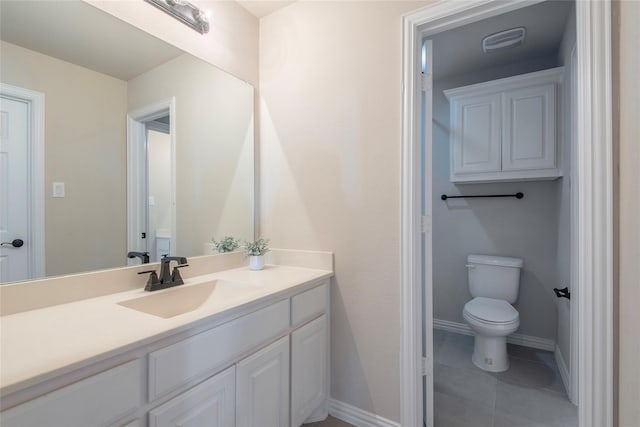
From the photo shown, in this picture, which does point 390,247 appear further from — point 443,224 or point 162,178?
point 443,224

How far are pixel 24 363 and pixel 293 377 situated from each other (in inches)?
39.1

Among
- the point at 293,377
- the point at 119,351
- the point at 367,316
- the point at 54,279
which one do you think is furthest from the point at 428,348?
the point at 54,279

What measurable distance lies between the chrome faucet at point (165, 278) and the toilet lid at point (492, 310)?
2.08 m

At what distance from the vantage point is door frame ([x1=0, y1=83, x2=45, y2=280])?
1030 mm

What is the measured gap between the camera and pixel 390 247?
152cm

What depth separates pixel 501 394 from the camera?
1918 mm

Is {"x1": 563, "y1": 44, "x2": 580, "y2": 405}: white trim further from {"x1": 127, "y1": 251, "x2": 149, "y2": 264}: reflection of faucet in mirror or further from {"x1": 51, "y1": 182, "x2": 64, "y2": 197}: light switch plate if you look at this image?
{"x1": 51, "y1": 182, "x2": 64, "y2": 197}: light switch plate

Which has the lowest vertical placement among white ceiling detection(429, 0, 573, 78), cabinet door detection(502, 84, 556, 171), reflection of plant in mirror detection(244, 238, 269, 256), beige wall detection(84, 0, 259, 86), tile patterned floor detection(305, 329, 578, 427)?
tile patterned floor detection(305, 329, 578, 427)

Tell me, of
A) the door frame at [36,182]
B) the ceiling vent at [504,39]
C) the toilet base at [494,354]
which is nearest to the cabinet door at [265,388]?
the door frame at [36,182]

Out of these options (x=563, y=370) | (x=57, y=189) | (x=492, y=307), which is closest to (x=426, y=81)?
(x=57, y=189)

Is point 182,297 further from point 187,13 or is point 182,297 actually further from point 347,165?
point 187,13

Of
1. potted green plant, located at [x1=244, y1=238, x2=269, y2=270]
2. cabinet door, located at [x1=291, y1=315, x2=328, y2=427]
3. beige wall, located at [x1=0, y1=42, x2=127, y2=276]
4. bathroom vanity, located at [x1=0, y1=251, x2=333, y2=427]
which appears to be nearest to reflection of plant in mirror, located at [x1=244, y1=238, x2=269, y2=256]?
potted green plant, located at [x1=244, y1=238, x2=269, y2=270]

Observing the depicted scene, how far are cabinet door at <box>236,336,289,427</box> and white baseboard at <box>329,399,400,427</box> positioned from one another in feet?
1.43

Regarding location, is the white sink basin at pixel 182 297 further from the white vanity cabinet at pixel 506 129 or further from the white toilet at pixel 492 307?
the white vanity cabinet at pixel 506 129
